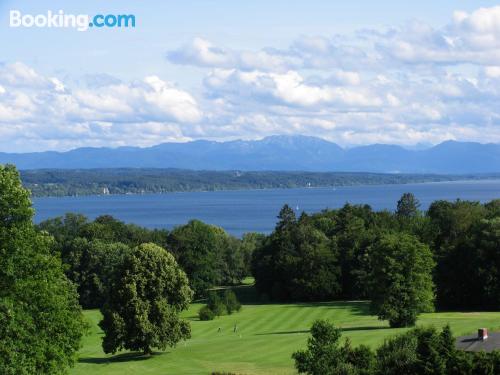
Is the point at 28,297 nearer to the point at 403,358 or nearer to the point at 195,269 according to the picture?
the point at 403,358

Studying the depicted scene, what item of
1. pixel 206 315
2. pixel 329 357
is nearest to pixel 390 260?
pixel 206 315

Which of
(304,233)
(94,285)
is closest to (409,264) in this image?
(304,233)

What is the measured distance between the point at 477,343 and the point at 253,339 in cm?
1812

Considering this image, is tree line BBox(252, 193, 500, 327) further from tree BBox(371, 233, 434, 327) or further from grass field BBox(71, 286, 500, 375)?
grass field BBox(71, 286, 500, 375)

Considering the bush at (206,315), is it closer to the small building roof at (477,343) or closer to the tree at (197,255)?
the tree at (197,255)

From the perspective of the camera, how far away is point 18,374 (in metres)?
25.5

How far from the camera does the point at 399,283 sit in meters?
55.6

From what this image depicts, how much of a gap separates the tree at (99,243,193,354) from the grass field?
1190mm

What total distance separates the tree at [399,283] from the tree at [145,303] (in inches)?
571

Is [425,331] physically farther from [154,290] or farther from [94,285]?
[94,285]

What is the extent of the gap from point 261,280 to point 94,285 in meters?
17.9

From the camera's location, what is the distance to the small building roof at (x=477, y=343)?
36.9 m

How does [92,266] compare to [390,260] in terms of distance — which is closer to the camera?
[390,260]

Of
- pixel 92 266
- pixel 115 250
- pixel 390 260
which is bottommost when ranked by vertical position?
pixel 92 266
